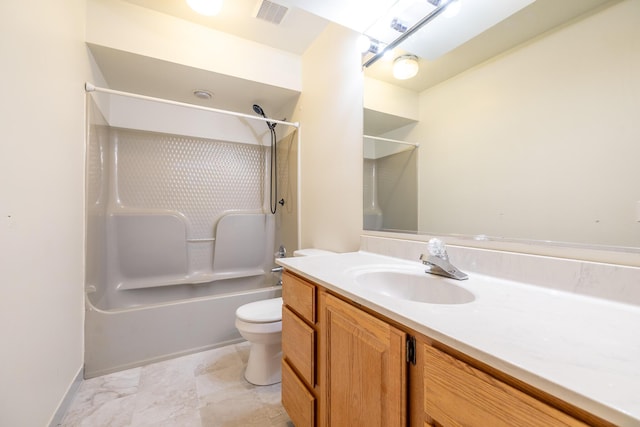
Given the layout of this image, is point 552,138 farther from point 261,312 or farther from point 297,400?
point 261,312

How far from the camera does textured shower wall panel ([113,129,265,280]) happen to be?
2.31m

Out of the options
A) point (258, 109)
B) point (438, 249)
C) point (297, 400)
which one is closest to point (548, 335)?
point (438, 249)

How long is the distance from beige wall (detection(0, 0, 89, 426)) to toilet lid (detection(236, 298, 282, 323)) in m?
0.85

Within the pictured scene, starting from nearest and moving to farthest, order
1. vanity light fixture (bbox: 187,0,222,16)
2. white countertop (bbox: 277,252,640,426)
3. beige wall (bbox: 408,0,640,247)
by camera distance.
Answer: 1. white countertop (bbox: 277,252,640,426)
2. beige wall (bbox: 408,0,640,247)
3. vanity light fixture (bbox: 187,0,222,16)

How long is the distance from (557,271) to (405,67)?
111 centimetres

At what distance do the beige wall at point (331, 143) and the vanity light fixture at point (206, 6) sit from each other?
2.45 feet

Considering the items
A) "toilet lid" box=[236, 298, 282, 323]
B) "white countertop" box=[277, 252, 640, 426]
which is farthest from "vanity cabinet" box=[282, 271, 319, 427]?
"toilet lid" box=[236, 298, 282, 323]

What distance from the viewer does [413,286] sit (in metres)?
0.99

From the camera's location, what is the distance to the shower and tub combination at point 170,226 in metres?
Result: 1.68

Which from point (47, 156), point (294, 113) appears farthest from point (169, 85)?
point (47, 156)

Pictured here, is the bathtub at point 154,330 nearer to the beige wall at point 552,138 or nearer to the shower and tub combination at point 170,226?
the shower and tub combination at point 170,226

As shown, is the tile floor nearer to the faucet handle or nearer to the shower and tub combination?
the shower and tub combination

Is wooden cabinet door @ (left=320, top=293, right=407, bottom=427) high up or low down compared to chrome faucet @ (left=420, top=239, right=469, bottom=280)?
down

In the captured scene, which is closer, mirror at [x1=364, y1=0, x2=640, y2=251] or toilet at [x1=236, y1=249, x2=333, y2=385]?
mirror at [x1=364, y1=0, x2=640, y2=251]
